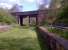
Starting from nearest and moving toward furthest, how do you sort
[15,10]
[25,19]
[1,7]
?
[1,7] < [15,10] < [25,19]

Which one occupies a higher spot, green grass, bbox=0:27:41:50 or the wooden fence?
the wooden fence

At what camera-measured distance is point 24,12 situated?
41.0 meters

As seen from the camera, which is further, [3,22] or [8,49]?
[3,22]

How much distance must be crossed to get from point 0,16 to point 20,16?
17.4 metres

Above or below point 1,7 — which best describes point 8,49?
below

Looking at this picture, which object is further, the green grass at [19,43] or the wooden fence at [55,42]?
the green grass at [19,43]

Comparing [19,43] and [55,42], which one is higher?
[55,42]

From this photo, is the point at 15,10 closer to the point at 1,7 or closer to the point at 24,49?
the point at 1,7

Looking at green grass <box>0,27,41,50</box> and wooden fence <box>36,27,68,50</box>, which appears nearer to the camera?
wooden fence <box>36,27,68,50</box>

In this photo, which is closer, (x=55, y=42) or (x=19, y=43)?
(x=55, y=42)

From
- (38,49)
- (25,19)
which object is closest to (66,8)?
(38,49)

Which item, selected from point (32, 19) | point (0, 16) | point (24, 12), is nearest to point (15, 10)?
point (24, 12)

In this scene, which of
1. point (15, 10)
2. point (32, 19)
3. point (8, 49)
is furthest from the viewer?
point (32, 19)

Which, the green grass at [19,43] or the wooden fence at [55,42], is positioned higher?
the wooden fence at [55,42]
